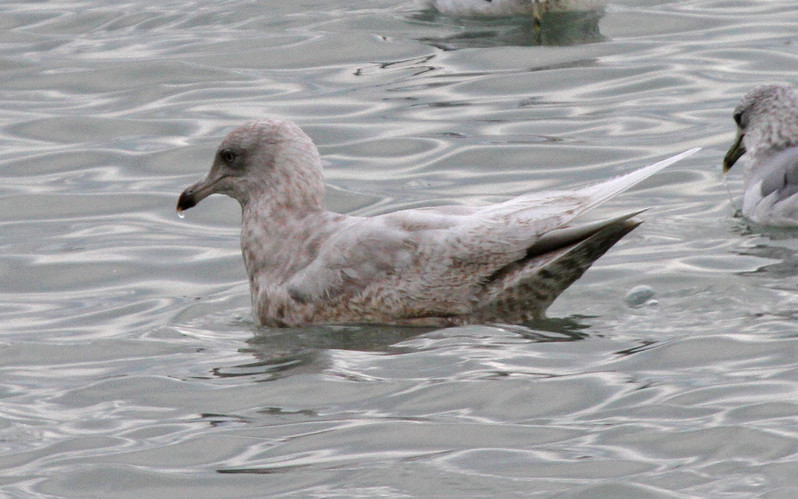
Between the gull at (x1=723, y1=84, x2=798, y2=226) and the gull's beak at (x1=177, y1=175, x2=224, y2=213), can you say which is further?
the gull at (x1=723, y1=84, x2=798, y2=226)

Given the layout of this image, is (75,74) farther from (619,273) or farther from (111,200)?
(619,273)

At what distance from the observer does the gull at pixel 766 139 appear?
1030cm

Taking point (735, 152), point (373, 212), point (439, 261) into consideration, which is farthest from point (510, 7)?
point (439, 261)

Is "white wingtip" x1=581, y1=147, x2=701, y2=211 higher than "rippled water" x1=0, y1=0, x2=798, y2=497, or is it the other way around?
"white wingtip" x1=581, y1=147, x2=701, y2=211

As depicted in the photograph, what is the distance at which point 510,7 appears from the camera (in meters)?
15.6

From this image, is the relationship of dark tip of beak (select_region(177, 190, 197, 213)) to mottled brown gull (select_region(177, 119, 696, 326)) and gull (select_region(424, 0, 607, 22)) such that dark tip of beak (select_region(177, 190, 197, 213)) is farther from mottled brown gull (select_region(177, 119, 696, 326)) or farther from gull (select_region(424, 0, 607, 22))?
gull (select_region(424, 0, 607, 22))

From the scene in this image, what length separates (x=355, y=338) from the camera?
773cm

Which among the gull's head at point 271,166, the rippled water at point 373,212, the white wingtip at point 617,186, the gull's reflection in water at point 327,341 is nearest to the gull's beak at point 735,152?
the rippled water at point 373,212

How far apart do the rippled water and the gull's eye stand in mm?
807

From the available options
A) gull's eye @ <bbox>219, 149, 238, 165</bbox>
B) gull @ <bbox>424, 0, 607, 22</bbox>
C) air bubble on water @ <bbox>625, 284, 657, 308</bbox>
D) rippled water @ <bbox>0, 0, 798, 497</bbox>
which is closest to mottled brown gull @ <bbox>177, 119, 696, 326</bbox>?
rippled water @ <bbox>0, 0, 798, 497</bbox>

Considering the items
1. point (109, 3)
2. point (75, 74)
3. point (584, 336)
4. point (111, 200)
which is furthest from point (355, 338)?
point (109, 3)

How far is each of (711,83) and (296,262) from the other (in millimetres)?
6206

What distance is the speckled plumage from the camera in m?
15.5

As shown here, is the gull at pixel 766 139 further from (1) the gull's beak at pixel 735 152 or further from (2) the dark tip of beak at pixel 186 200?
(2) the dark tip of beak at pixel 186 200
